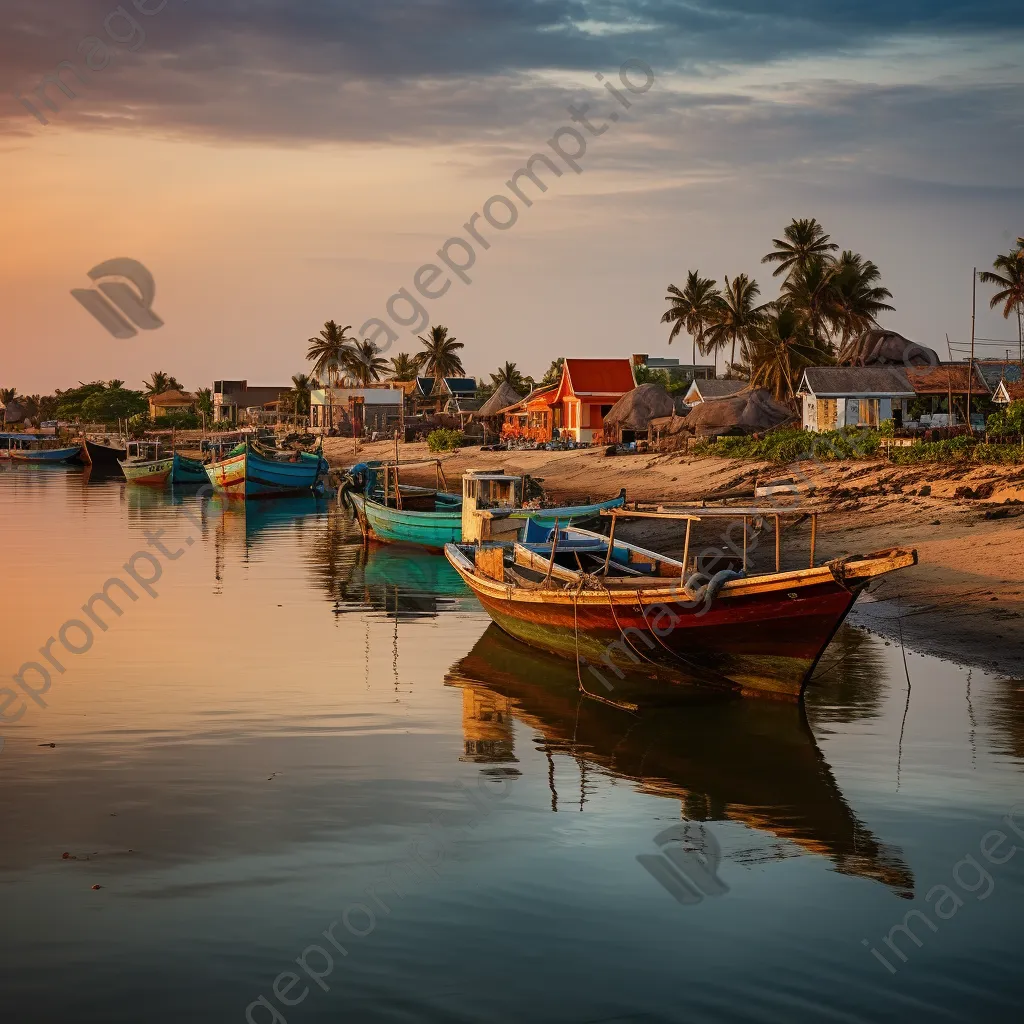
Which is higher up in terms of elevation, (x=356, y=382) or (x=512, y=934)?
(x=356, y=382)

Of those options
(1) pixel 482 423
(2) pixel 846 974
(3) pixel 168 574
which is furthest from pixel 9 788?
(1) pixel 482 423

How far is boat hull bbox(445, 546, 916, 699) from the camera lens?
14.6 meters

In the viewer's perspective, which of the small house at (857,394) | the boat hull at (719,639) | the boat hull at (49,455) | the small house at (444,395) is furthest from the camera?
the boat hull at (49,455)

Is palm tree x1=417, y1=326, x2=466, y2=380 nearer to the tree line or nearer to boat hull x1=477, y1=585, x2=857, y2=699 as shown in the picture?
the tree line

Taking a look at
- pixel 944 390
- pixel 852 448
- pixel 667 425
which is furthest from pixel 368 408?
pixel 852 448

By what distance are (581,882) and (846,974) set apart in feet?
7.73

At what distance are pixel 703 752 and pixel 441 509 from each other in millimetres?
23508

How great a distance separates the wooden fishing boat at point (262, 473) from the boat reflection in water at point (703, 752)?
1679 inches

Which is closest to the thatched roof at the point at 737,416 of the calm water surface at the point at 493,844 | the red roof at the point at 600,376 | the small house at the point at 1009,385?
the small house at the point at 1009,385

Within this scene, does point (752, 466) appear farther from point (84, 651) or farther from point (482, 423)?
point (482, 423)

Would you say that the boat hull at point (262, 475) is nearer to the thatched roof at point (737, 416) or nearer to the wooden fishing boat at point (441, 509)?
the wooden fishing boat at point (441, 509)

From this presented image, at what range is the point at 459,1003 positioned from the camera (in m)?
7.82

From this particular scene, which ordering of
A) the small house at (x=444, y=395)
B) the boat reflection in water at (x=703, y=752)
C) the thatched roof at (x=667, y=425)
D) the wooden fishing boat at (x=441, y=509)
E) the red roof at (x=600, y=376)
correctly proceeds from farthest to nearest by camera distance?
the small house at (x=444, y=395)
the red roof at (x=600, y=376)
the thatched roof at (x=667, y=425)
the wooden fishing boat at (x=441, y=509)
the boat reflection in water at (x=703, y=752)

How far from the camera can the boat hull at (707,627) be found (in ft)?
47.8
